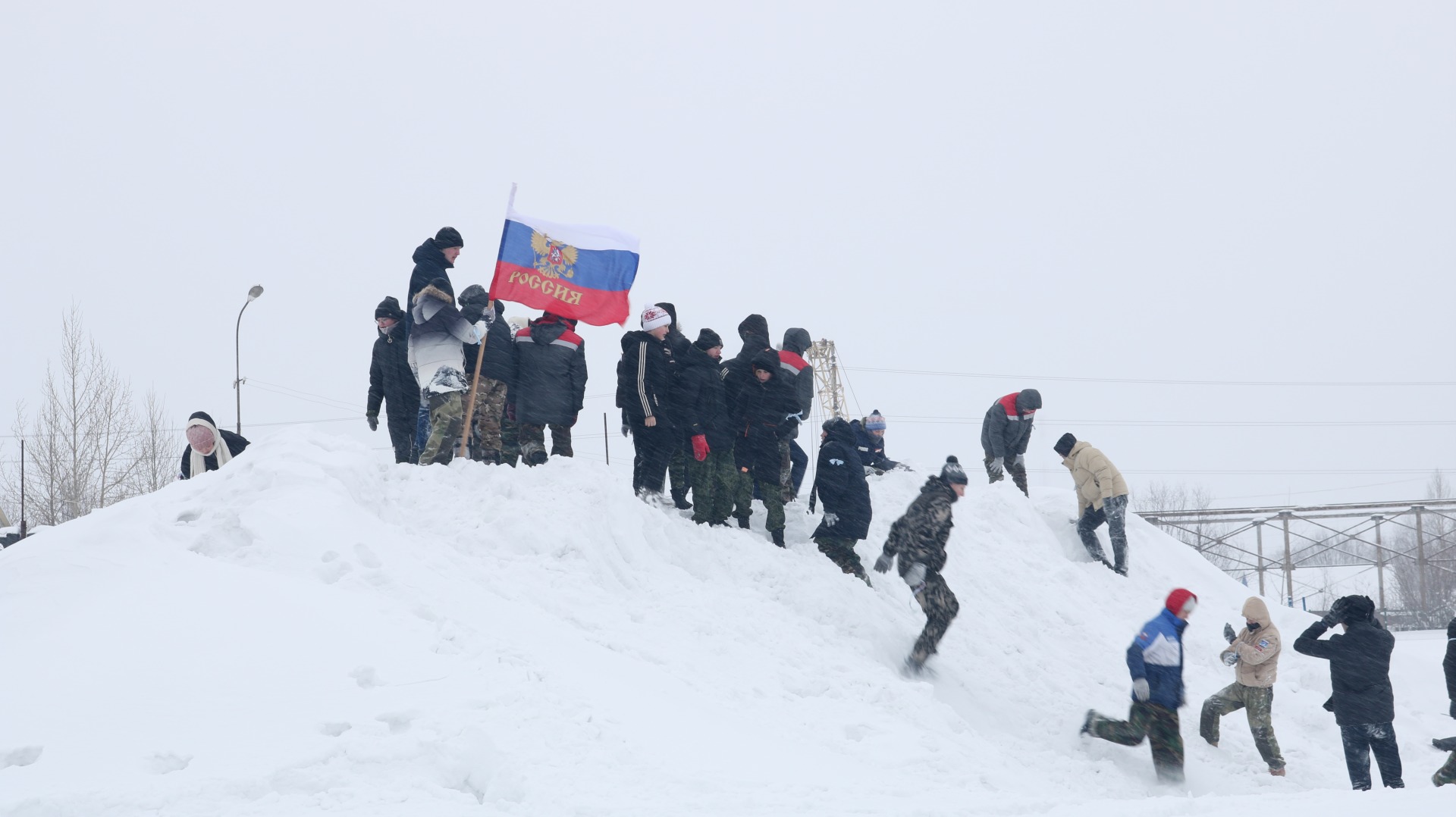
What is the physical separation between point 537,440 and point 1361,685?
6.81m

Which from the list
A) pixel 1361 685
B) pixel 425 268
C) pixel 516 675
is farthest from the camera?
pixel 425 268

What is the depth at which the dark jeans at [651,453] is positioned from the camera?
9789 mm

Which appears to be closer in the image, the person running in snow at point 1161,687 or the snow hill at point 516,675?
the snow hill at point 516,675

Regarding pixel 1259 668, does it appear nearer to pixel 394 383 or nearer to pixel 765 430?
pixel 765 430

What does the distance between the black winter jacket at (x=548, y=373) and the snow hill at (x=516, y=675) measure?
1.87 feet

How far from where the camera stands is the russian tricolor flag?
31.1 ft

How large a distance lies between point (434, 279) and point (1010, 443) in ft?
25.8

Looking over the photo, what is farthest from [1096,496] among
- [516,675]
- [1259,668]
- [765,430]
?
[516,675]

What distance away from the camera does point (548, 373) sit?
952 cm

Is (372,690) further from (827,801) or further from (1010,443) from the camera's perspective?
(1010,443)

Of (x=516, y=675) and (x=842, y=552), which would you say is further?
(x=842, y=552)

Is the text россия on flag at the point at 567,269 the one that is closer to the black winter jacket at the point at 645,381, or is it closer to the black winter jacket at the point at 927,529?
the black winter jacket at the point at 645,381

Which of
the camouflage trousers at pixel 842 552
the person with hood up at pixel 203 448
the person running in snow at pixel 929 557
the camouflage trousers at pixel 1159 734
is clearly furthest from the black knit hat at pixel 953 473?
the person with hood up at pixel 203 448

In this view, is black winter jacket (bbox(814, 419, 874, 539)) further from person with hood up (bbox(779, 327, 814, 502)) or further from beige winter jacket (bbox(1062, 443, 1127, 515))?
beige winter jacket (bbox(1062, 443, 1127, 515))
